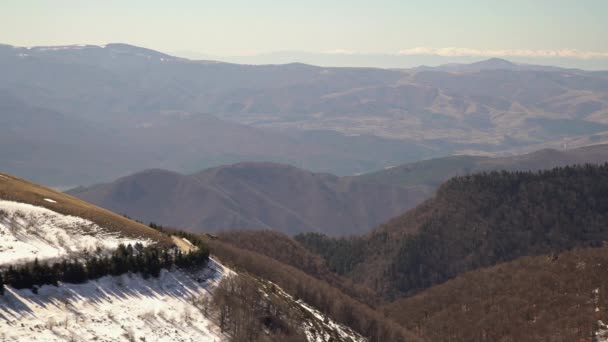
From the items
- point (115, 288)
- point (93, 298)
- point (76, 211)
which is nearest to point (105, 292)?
point (115, 288)

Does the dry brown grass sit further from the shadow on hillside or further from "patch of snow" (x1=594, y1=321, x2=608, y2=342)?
"patch of snow" (x1=594, y1=321, x2=608, y2=342)

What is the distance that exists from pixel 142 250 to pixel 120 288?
33.4 ft

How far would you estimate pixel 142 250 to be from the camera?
298 feet

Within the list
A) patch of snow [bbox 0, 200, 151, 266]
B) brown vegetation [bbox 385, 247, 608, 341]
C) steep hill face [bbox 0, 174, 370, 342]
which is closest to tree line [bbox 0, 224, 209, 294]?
steep hill face [bbox 0, 174, 370, 342]

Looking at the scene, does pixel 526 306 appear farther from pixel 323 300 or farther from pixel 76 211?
pixel 76 211

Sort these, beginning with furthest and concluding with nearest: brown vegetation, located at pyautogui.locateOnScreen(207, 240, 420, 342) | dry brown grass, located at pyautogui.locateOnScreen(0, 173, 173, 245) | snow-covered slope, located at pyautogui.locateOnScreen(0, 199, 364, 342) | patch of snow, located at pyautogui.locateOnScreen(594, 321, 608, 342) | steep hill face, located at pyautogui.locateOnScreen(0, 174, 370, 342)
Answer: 1. patch of snow, located at pyautogui.locateOnScreen(594, 321, 608, 342)
2. brown vegetation, located at pyautogui.locateOnScreen(207, 240, 420, 342)
3. dry brown grass, located at pyautogui.locateOnScreen(0, 173, 173, 245)
4. steep hill face, located at pyautogui.locateOnScreen(0, 174, 370, 342)
5. snow-covered slope, located at pyautogui.locateOnScreen(0, 199, 364, 342)

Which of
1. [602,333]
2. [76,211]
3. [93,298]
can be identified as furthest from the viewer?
[602,333]

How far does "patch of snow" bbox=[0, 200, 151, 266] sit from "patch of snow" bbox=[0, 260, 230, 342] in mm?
6323

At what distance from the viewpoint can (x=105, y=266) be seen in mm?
82188

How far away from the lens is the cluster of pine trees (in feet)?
239

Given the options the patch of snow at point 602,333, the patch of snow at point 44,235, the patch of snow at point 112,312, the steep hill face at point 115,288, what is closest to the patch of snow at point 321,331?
the steep hill face at point 115,288

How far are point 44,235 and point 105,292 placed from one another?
529 inches

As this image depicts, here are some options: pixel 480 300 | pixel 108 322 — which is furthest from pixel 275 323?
pixel 480 300

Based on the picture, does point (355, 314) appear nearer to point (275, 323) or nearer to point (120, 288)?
point (275, 323)
